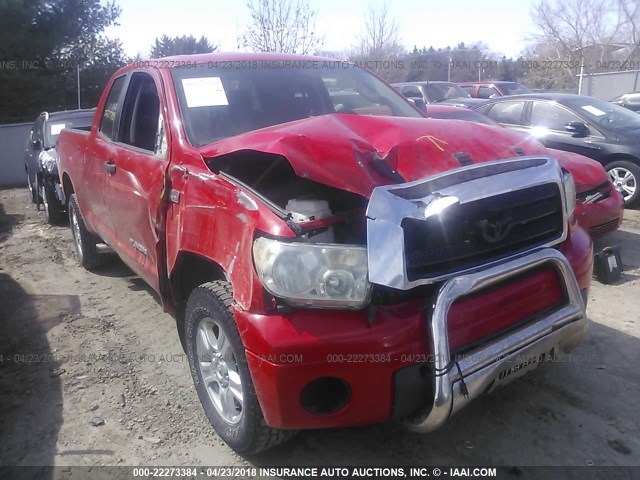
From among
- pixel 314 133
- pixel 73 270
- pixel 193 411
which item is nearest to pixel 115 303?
pixel 73 270

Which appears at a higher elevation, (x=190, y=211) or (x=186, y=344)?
(x=190, y=211)

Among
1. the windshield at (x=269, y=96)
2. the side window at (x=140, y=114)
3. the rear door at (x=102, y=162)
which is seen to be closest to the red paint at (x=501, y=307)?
the windshield at (x=269, y=96)

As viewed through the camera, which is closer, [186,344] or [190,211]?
[190,211]

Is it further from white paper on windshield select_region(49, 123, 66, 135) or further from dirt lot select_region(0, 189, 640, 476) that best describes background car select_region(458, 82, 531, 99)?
dirt lot select_region(0, 189, 640, 476)

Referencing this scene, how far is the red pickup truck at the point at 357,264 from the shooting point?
7.34 ft

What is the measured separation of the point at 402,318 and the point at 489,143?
107 centimetres

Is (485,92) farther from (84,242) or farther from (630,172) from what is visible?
(84,242)

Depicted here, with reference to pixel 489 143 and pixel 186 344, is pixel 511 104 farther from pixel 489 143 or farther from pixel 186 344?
pixel 186 344

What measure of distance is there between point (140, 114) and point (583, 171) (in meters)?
3.91

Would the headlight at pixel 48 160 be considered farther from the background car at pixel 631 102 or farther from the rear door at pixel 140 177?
the background car at pixel 631 102

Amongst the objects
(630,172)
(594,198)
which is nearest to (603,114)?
(630,172)

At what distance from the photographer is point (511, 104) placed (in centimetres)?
833

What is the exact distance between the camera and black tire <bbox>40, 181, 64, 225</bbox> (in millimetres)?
7996

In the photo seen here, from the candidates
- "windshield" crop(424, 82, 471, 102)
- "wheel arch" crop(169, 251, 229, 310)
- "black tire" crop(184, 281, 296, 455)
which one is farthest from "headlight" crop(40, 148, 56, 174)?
"windshield" crop(424, 82, 471, 102)
